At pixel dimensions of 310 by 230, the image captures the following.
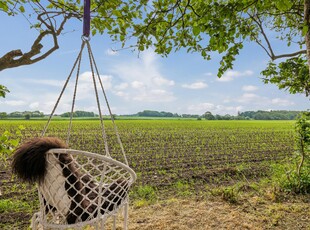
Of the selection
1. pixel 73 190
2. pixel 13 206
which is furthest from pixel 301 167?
pixel 13 206

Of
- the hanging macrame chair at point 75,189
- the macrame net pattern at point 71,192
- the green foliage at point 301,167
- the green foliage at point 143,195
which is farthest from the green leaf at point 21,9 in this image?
the green foliage at point 301,167

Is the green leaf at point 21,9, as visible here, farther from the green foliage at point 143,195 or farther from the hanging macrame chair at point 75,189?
the green foliage at point 143,195

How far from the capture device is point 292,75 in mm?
6285

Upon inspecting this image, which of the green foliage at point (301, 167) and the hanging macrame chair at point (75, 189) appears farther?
the green foliage at point (301, 167)

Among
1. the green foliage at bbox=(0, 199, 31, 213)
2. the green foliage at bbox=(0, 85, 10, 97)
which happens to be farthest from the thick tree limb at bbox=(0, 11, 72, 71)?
the green foliage at bbox=(0, 199, 31, 213)

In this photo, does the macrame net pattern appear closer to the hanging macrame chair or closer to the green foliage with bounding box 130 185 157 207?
the hanging macrame chair

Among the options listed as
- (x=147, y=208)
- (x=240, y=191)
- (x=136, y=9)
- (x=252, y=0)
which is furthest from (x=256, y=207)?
(x=136, y=9)

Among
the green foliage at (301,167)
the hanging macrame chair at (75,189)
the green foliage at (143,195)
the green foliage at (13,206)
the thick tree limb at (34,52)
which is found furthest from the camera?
the green foliage at (301,167)

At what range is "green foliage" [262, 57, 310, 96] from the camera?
582cm

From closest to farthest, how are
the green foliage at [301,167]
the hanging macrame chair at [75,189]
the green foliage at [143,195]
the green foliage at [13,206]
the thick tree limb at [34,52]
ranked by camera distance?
the hanging macrame chair at [75,189] → the thick tree limb at [34,52] → the green foliage at [13,206] → the green foliage at [143,195] → the green foliage at [301,167]

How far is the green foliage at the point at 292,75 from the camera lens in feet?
19.1

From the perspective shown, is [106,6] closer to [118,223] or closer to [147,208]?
[118,223]

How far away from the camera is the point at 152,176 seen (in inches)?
259

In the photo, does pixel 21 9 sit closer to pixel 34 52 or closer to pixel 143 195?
pixel 34 52
